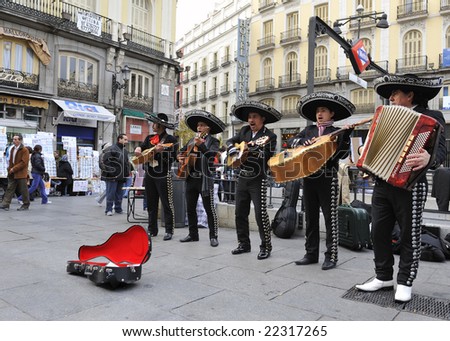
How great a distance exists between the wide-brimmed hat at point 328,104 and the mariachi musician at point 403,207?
2.33 ft

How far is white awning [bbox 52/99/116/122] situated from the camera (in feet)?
64.5

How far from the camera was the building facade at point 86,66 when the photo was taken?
61.2 ft

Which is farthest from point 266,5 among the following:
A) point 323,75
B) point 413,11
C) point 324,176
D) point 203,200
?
point 324,176

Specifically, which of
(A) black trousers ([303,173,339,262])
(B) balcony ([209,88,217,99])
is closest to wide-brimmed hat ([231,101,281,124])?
(A) black trousers ([303,173,339,262])

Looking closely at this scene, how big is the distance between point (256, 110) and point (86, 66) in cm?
1861

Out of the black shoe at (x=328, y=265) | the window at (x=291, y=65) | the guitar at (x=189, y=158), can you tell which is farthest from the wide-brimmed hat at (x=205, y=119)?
the window at (x=291, y=65)

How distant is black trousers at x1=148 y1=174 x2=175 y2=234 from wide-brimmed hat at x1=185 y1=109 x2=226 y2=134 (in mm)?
1058

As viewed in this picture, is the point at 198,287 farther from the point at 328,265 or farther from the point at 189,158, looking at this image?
the point at 189,158

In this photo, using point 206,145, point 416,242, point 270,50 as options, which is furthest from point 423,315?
point 270,50

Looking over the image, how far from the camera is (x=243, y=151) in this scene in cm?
518

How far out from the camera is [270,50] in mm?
40688

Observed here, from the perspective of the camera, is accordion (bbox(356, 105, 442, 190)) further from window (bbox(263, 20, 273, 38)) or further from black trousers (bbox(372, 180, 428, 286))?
window (bbox(263, 20, 273, 38))

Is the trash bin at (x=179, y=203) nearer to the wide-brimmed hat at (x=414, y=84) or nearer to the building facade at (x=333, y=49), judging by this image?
the wide-brimmed hat at (x=414, y=84)
